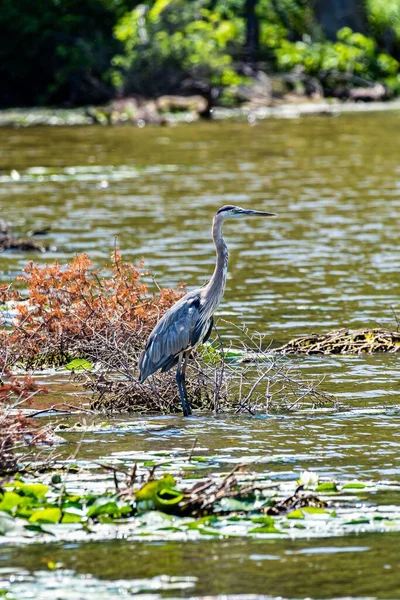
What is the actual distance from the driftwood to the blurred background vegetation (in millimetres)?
32267

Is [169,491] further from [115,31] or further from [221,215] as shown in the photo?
[115,31]

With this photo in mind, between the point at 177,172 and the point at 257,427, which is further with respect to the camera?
the point at 177,172

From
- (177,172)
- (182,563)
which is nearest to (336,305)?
(182,563)

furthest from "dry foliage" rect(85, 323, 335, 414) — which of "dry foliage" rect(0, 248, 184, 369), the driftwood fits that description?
the driftwood

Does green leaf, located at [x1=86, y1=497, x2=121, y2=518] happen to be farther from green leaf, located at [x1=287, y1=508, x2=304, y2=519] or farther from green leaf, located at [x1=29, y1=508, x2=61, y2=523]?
green leaf, located at [x1=287, y1=508, x2=304, y2=519]

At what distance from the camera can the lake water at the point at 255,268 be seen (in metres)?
6.68

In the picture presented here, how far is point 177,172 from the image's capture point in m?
29.1

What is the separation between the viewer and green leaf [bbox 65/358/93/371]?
11.3 m

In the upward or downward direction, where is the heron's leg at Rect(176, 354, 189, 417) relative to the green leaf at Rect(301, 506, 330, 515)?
downward

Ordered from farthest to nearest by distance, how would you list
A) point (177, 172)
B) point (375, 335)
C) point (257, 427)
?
point (177, 172) < point (375, 335) < point (257, 427)

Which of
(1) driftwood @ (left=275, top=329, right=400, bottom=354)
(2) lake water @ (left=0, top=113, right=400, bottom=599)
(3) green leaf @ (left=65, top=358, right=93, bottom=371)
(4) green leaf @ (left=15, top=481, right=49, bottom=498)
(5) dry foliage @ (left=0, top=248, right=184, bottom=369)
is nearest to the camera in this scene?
(2) lake water @ (left=0, top=113, right=400, bottom=599)

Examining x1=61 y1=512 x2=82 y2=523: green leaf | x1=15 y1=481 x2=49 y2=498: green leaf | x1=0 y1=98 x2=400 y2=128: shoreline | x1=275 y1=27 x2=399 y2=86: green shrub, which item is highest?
x1=15 y1=481 x2=49 y2=498: green leaf

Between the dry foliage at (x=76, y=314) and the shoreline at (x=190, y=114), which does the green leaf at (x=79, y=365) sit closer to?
the dry foliage at (x=76, y=314)

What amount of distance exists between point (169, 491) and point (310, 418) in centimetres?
289
